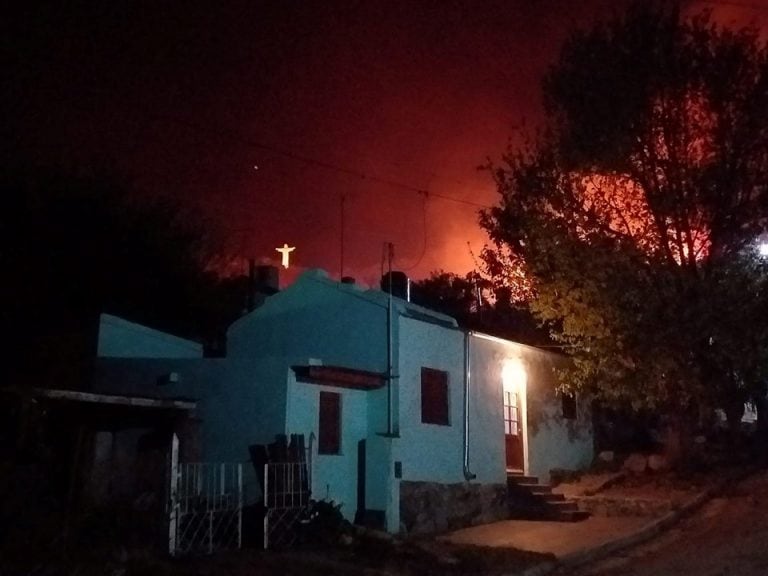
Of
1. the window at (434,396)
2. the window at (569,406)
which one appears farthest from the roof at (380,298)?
the window at (569,406)

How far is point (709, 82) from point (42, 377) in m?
15.5

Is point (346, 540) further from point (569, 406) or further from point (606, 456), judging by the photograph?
point (606, 456)

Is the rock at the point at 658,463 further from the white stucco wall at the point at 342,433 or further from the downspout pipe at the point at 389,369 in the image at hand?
the white stucco wall at the point at 342,433

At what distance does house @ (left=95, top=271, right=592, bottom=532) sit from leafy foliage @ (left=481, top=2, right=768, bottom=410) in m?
2.68

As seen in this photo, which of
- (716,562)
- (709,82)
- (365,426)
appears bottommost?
(716,562)

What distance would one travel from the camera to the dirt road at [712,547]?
1320 cm

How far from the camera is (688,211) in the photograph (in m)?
21.0

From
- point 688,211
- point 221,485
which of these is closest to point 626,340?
point 688,211

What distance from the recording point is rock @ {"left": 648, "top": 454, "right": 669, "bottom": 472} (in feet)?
72.9

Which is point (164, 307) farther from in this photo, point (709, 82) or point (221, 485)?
point (709, 82)

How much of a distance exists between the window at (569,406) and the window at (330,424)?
9.58 metres

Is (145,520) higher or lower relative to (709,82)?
lower

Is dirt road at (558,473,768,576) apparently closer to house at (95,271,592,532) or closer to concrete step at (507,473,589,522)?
concrete step at (507,473,589,522)

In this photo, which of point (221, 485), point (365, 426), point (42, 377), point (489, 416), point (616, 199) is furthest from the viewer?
point (616, 199)
